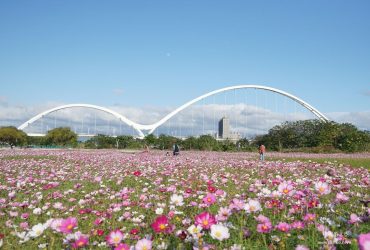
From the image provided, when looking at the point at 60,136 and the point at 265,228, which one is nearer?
the point at 265,228

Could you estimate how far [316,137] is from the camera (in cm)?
4034

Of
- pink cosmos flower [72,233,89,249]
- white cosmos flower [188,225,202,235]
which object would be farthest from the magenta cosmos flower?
white cosmos flower [188,225,202,235]

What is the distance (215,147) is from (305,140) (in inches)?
421

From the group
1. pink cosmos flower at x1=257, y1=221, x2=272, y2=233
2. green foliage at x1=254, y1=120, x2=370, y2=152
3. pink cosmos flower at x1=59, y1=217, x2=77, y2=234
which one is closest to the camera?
pink cosmos flower at x1=59, y1=217, x2=77, y2=234

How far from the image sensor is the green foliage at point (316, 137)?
1440 inches

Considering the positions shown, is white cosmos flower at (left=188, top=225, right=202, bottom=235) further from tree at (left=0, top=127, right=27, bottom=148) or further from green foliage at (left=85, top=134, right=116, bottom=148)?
tree at (left=0, top=127, right=27, bottom=148)

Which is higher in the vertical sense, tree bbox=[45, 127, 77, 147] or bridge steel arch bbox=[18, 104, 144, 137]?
bridge steel arch bbox=[18, 104, 144, 137]

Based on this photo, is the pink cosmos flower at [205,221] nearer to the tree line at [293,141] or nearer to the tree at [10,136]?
the tree line at [293,141]

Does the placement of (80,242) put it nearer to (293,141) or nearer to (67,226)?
(67,226)

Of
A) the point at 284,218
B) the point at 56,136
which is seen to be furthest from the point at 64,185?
the point at 56,136

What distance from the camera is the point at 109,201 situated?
5.23m

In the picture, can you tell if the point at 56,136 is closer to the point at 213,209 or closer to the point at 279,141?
the point at 279,141

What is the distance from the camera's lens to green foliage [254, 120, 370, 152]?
36.6 metres

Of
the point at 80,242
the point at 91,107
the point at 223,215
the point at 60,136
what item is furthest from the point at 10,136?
the point at 80,242
